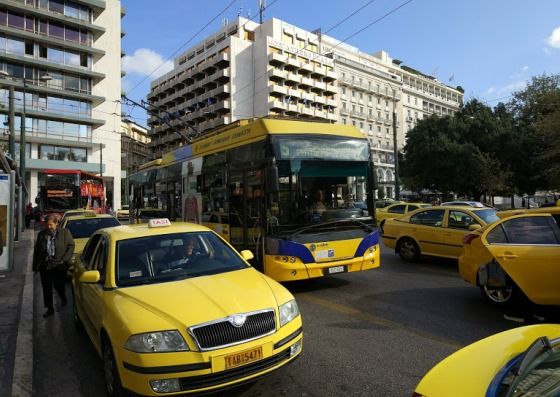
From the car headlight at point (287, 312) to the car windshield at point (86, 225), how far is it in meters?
8.56

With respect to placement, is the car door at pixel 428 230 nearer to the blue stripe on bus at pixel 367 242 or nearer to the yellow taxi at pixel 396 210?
the blue stripe on bus at pixel 367 242

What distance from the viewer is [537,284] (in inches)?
224

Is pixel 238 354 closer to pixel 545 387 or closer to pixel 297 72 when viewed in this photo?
pixel 545 387

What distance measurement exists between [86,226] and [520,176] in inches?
1526

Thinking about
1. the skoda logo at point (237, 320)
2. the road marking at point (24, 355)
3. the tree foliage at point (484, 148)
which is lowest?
the road marking at point (24, 355)

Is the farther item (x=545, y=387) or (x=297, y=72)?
(x=297, y=72)

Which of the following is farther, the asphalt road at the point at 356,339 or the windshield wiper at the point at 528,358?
the asphalt road at the point at 356,339

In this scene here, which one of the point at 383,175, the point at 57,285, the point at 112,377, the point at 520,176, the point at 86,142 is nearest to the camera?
the point at 112,377

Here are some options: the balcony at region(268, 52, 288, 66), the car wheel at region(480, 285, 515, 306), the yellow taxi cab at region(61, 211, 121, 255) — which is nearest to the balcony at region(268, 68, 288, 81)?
the balcony at region(268, 52, 288, 66)

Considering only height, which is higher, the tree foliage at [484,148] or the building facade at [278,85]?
the building facade at [278,85]

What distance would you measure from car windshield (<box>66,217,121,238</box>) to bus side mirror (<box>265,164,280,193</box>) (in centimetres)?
617

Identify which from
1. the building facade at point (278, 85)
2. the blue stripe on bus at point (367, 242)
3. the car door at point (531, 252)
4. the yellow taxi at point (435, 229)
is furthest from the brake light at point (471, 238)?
the building facade at point (278, 85)

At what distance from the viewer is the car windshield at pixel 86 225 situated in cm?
1128

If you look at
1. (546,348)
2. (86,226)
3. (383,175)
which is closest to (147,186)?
(86,226)
